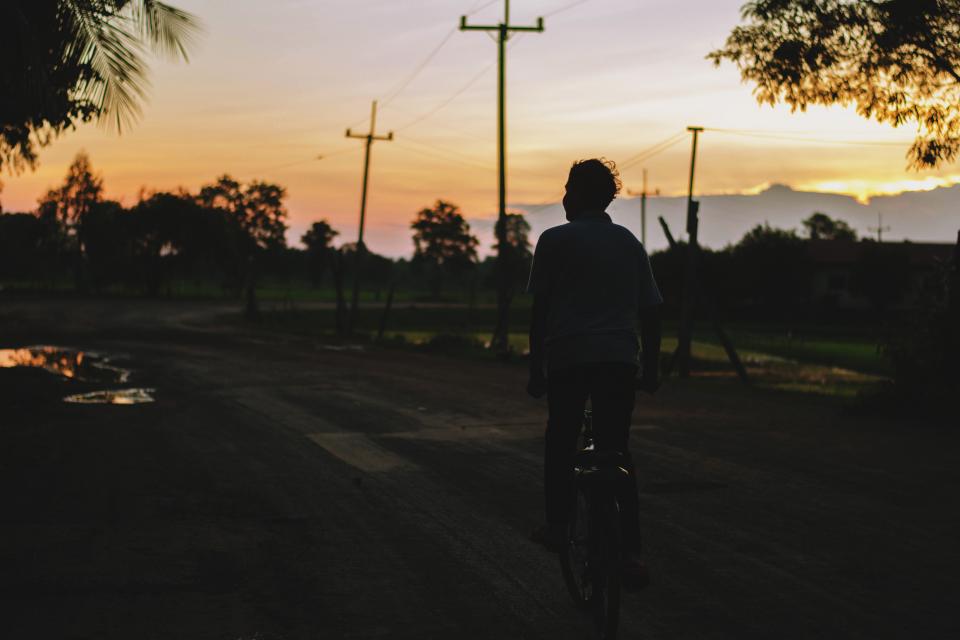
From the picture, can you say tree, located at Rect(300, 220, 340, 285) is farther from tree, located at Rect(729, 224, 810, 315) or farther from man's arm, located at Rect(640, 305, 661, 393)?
man's arm, located at Rect(640, 305, 661, 393)

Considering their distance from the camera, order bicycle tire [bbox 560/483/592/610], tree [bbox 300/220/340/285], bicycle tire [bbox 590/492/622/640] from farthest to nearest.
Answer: tree [bbox 300/220/340/285]
bicycle tire [bbox 560/483/592/610]
bicycle tire [bbox 590/492/622/640]

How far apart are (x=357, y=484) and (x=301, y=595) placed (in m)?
3.13

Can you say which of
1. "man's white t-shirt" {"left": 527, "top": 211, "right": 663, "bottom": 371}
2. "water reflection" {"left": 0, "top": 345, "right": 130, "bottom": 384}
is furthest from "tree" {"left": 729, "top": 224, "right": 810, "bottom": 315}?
"man's white t-shirt" {"left": 527, "top": 211, "right": 663, "bottom": 371}

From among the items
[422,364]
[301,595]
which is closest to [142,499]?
[301,595]

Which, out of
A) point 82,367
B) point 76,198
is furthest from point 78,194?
point 82,367

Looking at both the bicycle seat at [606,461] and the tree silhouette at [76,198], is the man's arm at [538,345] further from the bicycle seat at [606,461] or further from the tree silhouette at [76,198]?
the tree silhouette at [76,198]

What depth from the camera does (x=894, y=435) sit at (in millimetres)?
11906

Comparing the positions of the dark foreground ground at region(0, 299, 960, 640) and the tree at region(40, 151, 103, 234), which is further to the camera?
the tree at region(40, 151, 103, 234)

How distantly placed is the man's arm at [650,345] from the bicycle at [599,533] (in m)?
0.37

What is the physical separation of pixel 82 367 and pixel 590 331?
19.3 meters

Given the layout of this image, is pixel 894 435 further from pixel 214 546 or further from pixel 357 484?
pixel 214 546

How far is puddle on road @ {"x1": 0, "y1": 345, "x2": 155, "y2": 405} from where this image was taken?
15.7 metres

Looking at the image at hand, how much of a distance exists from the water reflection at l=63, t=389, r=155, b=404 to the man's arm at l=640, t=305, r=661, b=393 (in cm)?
1152

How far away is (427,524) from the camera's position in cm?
699
